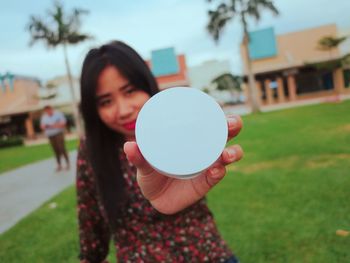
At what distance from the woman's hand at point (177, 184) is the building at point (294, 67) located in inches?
1175

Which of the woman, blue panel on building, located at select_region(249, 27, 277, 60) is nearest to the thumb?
the woman

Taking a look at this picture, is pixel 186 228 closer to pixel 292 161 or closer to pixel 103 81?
pixel 103 81

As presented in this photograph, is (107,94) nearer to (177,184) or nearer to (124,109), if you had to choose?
(124,109)

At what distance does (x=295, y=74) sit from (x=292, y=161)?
2607cm

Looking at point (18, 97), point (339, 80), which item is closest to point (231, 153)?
point (339, 80)

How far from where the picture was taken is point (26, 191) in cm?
676

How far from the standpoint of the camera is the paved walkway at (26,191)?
514 centimetres

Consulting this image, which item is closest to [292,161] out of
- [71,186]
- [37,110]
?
[71,186]

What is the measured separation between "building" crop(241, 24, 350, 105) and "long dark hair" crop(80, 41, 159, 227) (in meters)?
29.5

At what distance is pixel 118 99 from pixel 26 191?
6047mm

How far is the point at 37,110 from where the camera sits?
31.4 metres

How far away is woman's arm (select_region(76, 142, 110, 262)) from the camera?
158cm

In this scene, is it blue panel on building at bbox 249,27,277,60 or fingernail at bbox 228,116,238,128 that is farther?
blue panel on building at bbox 249,27,277,60

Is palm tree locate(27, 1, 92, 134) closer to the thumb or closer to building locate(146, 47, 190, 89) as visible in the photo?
building locate(146, 47, 190, 89)
